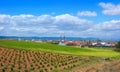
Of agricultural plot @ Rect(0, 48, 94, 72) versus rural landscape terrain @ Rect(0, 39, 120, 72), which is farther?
rural landscape terrain @ Rect(0, 39, 120, 72)

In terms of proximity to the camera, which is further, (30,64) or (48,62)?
(48,62)

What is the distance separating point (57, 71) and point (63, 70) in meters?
1.60

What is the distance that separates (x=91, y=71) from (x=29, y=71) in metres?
6.01

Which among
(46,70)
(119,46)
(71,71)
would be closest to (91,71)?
(71,71)

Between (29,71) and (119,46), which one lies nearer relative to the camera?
(29,71)

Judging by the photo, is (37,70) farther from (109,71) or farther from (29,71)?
(109,71)

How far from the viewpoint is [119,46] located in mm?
112312

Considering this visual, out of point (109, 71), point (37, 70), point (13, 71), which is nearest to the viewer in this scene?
point (109, 71)

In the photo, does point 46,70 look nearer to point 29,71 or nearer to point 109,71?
point 29,71

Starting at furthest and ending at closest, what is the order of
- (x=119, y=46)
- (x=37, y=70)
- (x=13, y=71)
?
(x=119, y=46) → (x=37, y=70) → (x=13, y=71)

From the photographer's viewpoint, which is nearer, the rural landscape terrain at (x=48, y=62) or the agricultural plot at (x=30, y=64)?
the agricultural plot at (x=30, y=64)

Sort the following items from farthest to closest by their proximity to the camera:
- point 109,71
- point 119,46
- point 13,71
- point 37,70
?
1. point 119,46
2. point 37,70
3. point 13,71
4. point 109,71

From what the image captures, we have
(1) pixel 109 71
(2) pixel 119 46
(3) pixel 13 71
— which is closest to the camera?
(1) pixel 109 71

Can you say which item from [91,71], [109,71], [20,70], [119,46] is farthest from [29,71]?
[119,46]
